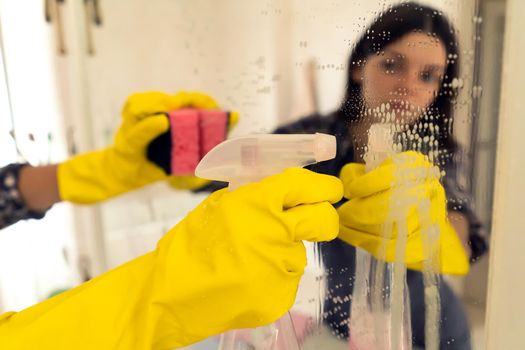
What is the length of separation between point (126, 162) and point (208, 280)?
0.58m

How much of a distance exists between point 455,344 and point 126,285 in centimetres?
35

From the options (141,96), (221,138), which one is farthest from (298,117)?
(141,96)

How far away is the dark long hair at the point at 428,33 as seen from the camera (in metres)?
0.38

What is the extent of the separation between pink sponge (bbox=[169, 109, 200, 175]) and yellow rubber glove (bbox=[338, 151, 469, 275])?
458 mm

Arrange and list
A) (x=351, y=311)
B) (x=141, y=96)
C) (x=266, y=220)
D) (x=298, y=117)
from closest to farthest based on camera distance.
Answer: (x=266, y=220) < (x=351, y=311) < (x=141, y=96) < (x=298, y=117)

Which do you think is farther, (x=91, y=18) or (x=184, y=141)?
(x=91, y=18)

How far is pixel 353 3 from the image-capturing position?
1.43 ft

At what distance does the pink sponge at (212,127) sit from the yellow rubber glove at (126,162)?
0.23 ft

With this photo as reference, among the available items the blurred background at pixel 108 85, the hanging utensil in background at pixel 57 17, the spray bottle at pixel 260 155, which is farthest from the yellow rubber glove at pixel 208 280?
the hanging utensil in background at pixel 57 17

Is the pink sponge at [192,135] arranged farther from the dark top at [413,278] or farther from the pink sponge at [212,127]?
the dark top at [413,278]

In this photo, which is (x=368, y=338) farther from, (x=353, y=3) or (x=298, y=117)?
(x=298, y=117)

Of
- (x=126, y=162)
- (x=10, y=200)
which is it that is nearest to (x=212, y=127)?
(x=126, y=162)

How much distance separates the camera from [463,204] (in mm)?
413

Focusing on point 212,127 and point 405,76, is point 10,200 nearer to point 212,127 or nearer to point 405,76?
point 212,127
